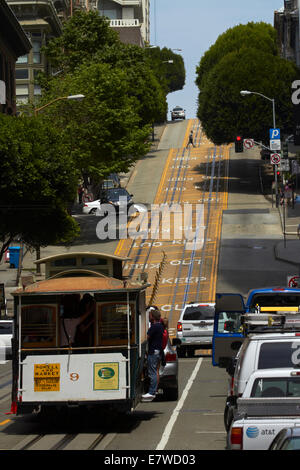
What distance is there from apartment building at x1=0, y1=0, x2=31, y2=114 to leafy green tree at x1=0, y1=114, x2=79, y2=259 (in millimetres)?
15824

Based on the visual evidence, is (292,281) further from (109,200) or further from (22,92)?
(22,92)

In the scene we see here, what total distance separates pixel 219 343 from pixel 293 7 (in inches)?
3941

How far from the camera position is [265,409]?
10.5 meters

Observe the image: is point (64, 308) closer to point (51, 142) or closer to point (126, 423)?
point (126, 423)

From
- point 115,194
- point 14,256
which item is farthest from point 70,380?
point 115,194

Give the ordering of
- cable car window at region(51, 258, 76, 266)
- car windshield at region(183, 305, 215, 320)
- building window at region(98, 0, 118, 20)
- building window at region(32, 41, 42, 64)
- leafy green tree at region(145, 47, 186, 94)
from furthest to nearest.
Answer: leafy green tree at region(145, 47, 186, 94)
building window at region(98, 0, 118, 20)
building window at region(32, 41, 42, 64)
car windshield at region(183, 305, 215, 320)
cable car window at region(51, 258, 76, 266)

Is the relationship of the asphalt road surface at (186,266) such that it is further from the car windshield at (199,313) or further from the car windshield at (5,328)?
the car windshield at (5,328)

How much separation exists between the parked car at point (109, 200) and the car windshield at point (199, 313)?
36.6m

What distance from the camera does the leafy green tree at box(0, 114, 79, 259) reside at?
150ft

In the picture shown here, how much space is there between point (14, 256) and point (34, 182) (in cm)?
1000

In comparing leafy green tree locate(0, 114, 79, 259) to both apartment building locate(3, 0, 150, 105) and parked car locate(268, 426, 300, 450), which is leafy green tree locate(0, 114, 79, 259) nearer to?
apartment building locate(3, 0, 150, 105)

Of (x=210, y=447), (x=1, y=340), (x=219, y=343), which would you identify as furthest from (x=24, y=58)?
(x=210, y=447)

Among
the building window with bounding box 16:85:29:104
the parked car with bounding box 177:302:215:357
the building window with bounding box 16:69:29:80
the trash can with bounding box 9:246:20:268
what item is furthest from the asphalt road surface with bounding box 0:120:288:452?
the building window with bounding box 16:69:29:80

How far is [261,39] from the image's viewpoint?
10156cm
